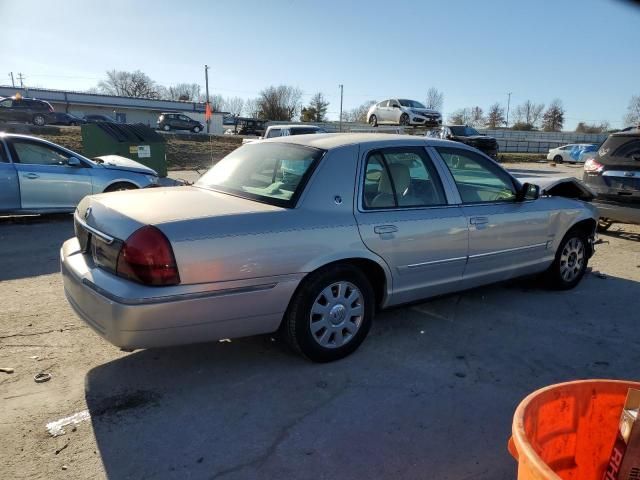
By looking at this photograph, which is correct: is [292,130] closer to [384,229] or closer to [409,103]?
[409,103]

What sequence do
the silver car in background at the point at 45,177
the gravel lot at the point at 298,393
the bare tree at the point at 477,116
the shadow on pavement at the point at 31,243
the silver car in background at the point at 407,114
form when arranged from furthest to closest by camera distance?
the bare tree at the point at 477,116, the silver car in background at the point at 407,114, the silver car in background at the point at 45,177, the shadow on pavement at the point at 31,243, the gravel lot at the point at 298,393

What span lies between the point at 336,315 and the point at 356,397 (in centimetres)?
60

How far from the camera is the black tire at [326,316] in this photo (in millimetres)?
3381

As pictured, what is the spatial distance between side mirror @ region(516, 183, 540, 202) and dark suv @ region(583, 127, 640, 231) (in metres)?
3.93

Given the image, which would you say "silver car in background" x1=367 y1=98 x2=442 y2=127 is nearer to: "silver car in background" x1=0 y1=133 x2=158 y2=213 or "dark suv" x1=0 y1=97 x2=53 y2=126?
"silver car in background" x1=0 y1=133 x2=158 y2=213

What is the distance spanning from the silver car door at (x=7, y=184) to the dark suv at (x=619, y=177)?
9183mm

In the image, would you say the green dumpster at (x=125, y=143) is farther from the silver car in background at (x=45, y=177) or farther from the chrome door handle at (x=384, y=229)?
the chrome door handle at (x=384, y=229)

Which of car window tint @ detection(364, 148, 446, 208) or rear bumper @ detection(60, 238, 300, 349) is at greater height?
car window tint @ detection(364, 148, 446, 208)

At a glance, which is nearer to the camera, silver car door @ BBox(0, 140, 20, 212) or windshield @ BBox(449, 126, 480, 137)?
→ silver car door @ BBox(0, 140, 20, 212)

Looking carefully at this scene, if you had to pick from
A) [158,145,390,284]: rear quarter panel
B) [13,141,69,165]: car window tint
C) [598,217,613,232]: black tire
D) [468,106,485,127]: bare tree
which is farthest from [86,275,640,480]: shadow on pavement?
[468,106,485,127]: bare tree

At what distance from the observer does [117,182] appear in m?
8.97

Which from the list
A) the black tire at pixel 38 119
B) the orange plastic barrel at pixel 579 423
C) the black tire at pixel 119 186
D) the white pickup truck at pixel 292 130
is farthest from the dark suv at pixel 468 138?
the black tire at pixel 38 119

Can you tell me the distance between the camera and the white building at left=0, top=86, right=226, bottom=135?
2317 inches

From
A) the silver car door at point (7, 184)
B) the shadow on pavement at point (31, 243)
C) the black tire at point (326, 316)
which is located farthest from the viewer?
the silver car door at point (7, 184)
